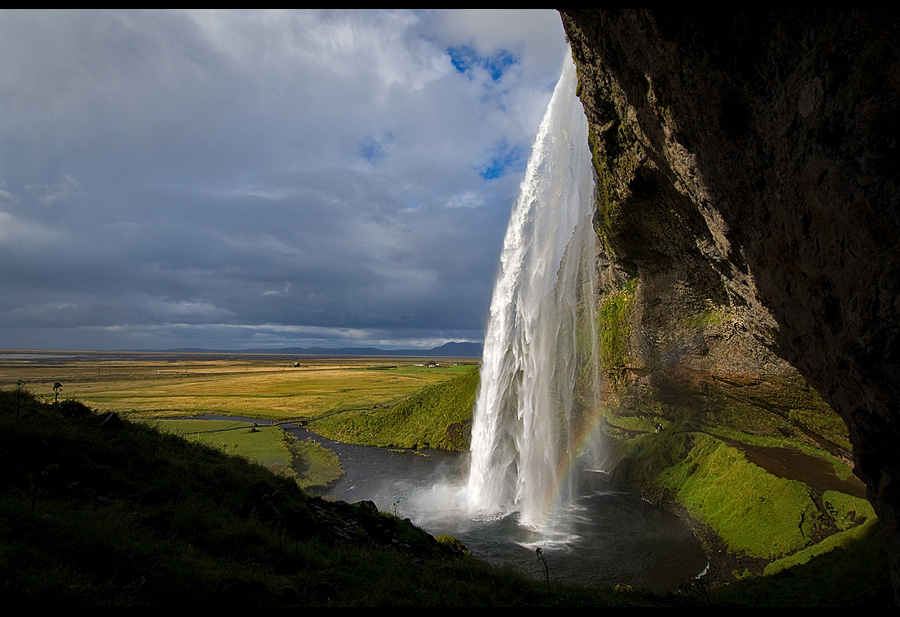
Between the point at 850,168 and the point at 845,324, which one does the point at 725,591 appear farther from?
the point at 850,168

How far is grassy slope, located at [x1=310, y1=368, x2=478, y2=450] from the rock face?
2650 cm

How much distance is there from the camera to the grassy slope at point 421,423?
128 ft

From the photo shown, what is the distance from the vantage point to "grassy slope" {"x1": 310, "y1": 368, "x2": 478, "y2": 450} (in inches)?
1532

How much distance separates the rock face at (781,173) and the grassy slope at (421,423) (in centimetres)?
2650

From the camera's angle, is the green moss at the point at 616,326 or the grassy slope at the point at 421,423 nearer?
the green moss at the point at 616,326

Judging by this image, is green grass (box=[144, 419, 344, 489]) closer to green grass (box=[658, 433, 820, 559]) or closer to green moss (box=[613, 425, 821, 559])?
green moss (box=[613, 425, 821, 559])

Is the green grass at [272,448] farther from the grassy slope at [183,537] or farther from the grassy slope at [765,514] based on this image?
the grassy slope at [765,514]

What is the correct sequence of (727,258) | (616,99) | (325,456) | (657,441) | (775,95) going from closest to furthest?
(775,95)
(727,258)
(616,99)
(657,441)
(325,456)

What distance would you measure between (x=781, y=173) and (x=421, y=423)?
37.1 metres

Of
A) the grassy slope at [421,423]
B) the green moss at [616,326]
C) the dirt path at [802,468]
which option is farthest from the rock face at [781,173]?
the grassy slope at [421,423]

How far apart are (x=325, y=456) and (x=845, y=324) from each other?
33.4 meters

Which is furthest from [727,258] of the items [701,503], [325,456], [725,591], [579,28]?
[325,456]

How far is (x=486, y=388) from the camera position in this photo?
1112 inches

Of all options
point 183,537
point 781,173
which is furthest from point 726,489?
point 183,537
